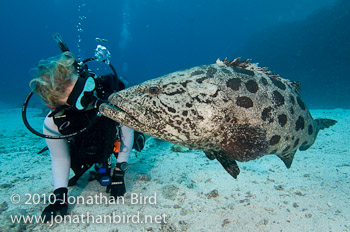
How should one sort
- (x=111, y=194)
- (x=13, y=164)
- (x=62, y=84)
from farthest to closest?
(x=13, y=164)
(x=111, y=194)
(x=62, y=84)

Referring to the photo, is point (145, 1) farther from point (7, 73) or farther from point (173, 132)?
point (173, 132)

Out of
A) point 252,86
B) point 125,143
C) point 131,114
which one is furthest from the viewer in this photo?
point 125,143

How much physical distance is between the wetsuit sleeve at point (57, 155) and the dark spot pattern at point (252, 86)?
317 cm

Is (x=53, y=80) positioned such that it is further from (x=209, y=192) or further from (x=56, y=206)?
(x=209, y=192)

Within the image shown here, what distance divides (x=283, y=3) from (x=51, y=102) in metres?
58.9

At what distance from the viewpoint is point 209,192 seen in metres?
3.56

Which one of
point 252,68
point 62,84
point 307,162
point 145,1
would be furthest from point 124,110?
point 145,1

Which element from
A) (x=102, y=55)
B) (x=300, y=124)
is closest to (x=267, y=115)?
(x=300, y=124)

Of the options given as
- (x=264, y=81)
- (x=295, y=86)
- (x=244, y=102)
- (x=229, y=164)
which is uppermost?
(x=295, y=86)

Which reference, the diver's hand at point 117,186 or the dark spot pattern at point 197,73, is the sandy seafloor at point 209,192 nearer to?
the diver's hand at point 117,186

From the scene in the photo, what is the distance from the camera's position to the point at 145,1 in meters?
78.4

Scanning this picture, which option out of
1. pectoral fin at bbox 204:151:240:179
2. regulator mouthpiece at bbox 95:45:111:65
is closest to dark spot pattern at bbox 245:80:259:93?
pectoral fin at bbox 204:151:240:179

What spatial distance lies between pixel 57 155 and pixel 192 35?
8894 cm

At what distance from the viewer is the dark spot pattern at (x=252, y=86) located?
287cm
